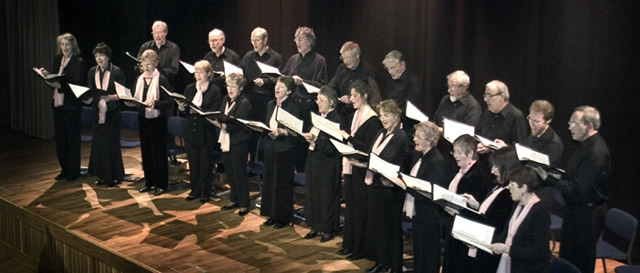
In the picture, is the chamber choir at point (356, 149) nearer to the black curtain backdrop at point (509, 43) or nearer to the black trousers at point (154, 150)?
the black trousers at point (154, 150)

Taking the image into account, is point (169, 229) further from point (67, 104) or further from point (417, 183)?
point (417, 183)

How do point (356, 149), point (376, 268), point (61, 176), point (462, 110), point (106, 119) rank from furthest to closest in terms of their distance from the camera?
point (61, 176) → point (106, 119) → point (462, 110) → point (356, 149) → point (376, 268)

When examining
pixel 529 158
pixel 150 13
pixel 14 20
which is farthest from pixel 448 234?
pixel 14 20

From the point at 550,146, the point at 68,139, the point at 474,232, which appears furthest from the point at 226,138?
the point at 474,232

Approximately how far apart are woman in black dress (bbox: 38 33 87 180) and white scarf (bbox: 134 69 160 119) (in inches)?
32.1

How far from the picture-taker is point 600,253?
20.3 feet

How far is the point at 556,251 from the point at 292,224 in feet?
7.47

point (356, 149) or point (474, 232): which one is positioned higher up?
point (356, 149)

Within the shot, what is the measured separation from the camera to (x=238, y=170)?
825 centimetres

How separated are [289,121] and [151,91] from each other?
6.68 feet

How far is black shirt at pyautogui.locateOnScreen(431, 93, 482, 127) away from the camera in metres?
7.18

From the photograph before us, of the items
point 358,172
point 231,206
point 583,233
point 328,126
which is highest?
point 328,126

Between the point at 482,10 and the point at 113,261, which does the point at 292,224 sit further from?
the point at 482,10

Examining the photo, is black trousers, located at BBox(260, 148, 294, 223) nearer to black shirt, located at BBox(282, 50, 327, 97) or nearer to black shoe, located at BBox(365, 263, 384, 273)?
black shirt, located at BBox(282, 50, 327, 97)
